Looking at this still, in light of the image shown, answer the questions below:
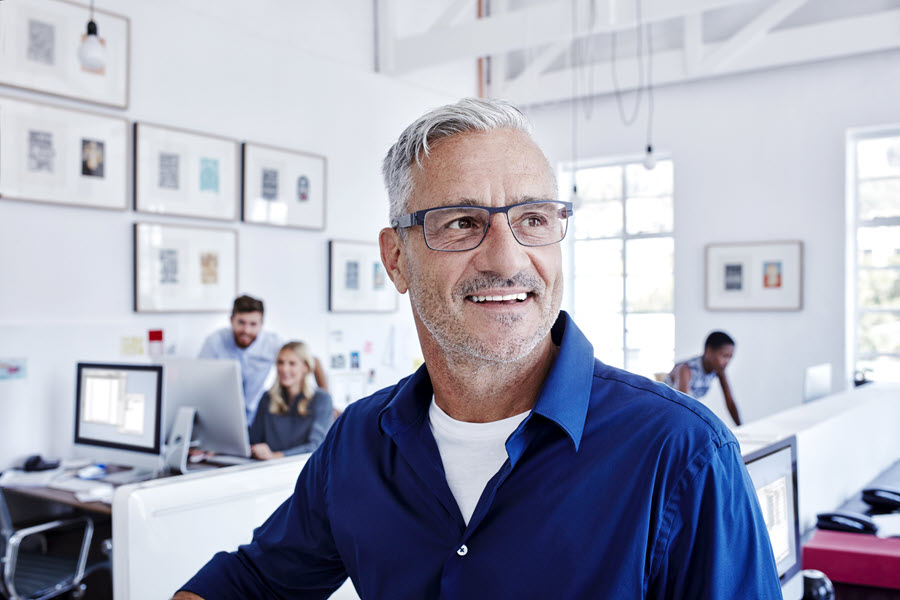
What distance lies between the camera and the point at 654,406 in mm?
1024

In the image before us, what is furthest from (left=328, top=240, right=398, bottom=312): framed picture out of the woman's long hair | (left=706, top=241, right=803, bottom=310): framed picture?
(left=706, top=241, right=803, bottom=310): framed picture

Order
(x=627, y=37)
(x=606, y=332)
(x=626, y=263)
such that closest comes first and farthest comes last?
(x=627, y=37) < (x=626, y=263) < (x=606, y=332)

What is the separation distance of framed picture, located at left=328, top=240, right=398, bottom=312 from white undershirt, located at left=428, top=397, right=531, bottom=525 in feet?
15.1

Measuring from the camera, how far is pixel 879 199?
629 centimetres

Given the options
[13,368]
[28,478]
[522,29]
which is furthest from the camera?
[522,29]

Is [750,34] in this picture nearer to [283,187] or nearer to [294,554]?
[283,187]

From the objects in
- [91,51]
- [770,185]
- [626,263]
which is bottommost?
[626,263]

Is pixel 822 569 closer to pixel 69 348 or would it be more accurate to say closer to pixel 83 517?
pixel 83 517

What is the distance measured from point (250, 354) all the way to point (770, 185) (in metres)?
4.45

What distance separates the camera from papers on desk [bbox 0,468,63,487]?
3.66m

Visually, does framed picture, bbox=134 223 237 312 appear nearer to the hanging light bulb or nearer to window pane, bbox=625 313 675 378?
the hanging light bulb

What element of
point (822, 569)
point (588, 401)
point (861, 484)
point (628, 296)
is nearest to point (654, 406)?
point (588, 401)

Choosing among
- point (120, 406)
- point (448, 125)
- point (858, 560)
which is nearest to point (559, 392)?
point (448, 125)

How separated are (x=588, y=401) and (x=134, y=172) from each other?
4181 millimetres
